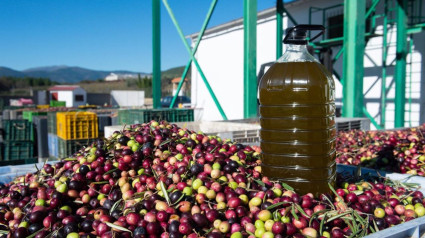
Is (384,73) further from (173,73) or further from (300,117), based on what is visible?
(173,73)

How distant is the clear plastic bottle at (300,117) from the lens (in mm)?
2188

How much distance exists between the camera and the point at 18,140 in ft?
33.0

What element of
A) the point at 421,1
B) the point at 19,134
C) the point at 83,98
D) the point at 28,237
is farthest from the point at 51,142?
the point at 83,98

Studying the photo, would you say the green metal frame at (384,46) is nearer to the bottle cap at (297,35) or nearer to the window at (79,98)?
the bottle cap at (297,35)

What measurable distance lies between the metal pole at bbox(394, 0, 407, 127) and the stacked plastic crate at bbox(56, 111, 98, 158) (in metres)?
9.54

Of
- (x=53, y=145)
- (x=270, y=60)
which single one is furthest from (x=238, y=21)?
(x=53, y=145)

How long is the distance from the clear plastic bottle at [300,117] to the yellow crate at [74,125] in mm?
6726

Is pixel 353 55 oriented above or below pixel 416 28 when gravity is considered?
below

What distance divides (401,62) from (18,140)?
12300mm

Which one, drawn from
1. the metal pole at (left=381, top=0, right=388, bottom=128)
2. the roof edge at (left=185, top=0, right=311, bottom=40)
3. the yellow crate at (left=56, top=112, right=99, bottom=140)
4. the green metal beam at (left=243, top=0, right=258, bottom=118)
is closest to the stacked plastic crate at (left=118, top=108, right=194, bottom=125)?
the yellow crate at (left=56, top=112, right=99, bottom=140)

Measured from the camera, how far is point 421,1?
37.6ft

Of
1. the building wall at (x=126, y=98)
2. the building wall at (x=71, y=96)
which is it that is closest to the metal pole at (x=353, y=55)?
the building wall at (x=126, y=98)

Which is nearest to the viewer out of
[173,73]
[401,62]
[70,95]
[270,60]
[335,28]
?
[401,62]

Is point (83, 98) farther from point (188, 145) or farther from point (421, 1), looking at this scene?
point (188, 145)
